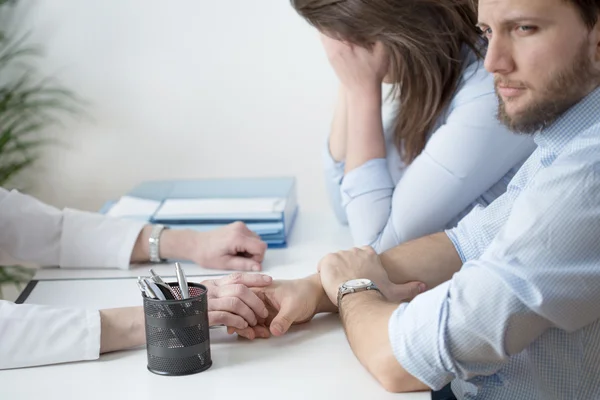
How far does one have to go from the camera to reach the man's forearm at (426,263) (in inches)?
64.9

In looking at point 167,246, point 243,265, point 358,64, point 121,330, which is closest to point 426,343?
point 121,330

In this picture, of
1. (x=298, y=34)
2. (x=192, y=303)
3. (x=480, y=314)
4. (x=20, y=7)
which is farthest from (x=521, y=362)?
(x=20, y=7)

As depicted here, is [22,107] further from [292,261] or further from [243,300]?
[243,300]

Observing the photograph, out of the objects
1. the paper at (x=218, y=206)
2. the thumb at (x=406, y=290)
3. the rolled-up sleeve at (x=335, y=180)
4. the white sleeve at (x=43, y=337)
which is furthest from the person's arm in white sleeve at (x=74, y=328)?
the rolled-up sleeve at (x=335, y=180)

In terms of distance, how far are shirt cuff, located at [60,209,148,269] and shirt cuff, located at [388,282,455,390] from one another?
828mm

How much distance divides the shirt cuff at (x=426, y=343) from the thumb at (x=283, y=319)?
0.82 feet

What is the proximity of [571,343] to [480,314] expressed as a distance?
0.69 ft

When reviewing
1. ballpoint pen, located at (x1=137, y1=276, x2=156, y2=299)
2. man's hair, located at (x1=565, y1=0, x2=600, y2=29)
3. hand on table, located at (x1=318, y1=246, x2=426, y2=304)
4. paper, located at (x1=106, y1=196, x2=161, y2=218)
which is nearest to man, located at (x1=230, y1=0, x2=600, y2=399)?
man's hair, located at (x1=565, y1=0, x2=600, y2=29)

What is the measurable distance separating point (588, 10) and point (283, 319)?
648 millimetres

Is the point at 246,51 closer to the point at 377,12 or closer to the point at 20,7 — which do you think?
the point at 20,7

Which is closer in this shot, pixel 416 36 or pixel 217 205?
pixel 416 36

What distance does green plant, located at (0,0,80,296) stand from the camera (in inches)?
114

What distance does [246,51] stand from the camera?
2885 mm

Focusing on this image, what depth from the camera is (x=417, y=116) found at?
2.00 m
